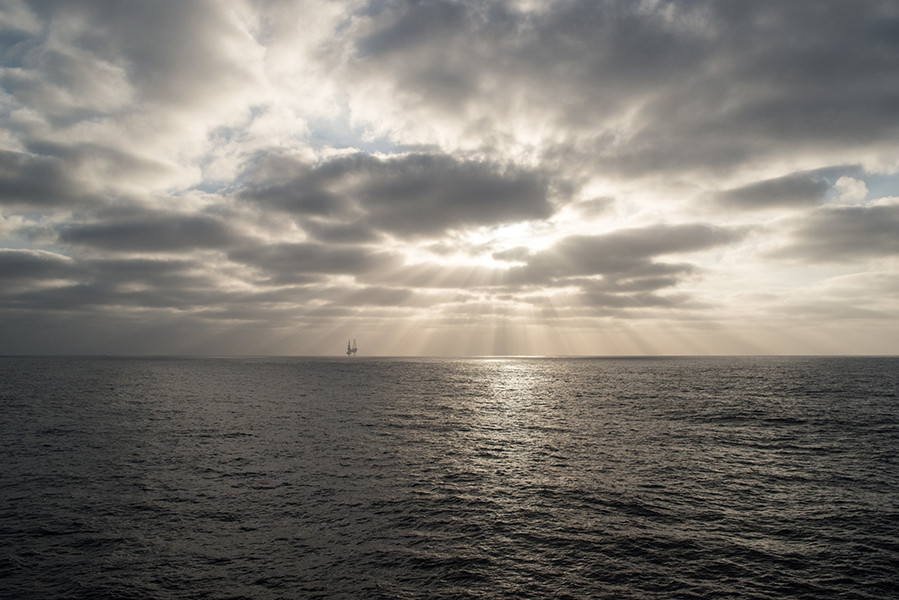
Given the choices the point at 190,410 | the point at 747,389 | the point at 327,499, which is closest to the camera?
the point at 327,499

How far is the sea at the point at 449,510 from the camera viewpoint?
23422 mm

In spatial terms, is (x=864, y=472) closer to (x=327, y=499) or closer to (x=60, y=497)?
(x=327, y=499)

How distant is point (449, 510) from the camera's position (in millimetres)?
33375

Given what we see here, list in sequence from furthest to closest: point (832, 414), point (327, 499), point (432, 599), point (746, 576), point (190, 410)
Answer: point (190, 410) < point (832, 414) < point (327, 499) < point (746, 576) < point (432, 599)

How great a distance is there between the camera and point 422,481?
4028cm

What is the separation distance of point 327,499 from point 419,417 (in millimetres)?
42595

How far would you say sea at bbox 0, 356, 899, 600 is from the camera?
23.4 metres

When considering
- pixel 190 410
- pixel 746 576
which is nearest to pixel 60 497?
pixel 746 576

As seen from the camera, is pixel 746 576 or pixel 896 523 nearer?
pixel 746 576

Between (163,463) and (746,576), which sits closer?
(746,576)

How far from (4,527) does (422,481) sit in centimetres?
2799

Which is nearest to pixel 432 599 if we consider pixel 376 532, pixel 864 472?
pixel 376 532

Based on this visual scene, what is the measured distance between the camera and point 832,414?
75.7 meters

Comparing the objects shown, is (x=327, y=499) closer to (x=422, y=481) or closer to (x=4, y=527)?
(x=422, y=481)
